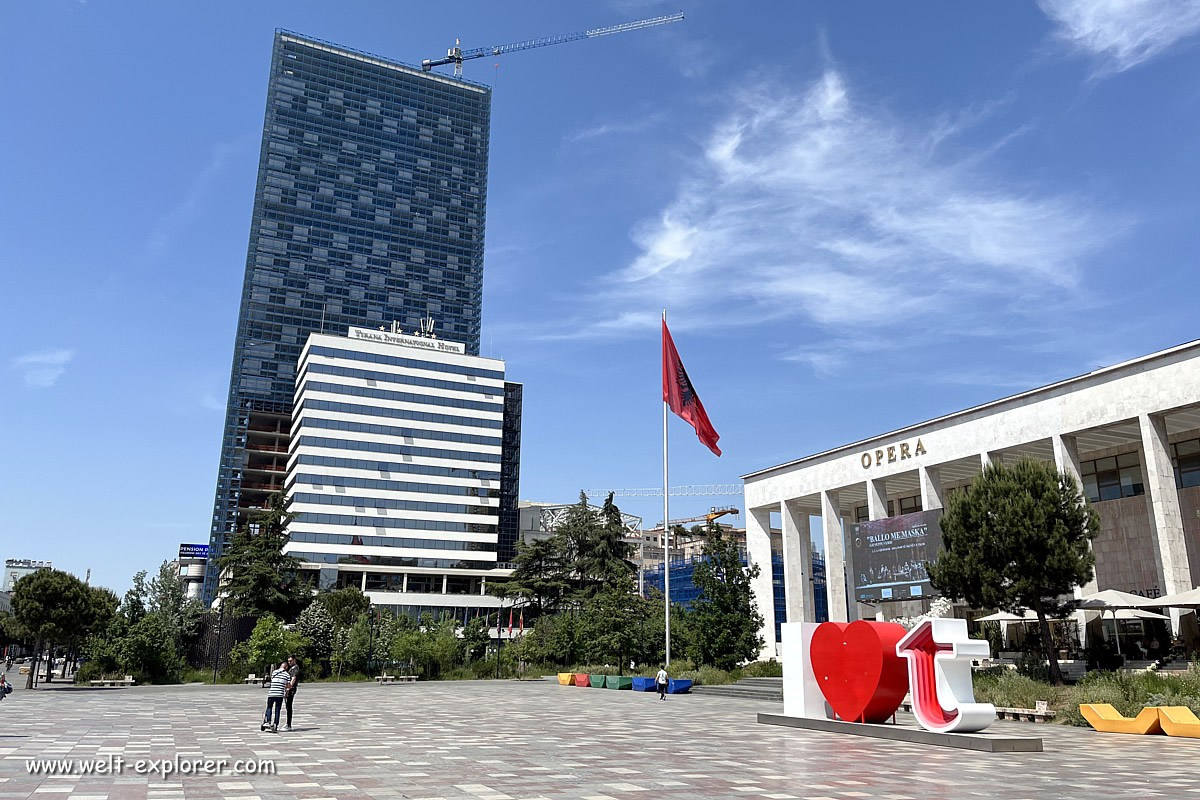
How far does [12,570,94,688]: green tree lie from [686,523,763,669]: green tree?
33750 millimetres

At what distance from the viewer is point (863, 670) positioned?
20.0 metres

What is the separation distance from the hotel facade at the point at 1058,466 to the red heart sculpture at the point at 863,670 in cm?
1664

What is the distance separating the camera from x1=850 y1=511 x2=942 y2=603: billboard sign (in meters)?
39.1

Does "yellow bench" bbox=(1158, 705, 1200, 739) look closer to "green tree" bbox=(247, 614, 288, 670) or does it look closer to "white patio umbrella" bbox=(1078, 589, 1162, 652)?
"white patio umbrella" bbox=(1078, 589, 1162, 652)

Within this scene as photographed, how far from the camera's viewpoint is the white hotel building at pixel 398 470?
349ft

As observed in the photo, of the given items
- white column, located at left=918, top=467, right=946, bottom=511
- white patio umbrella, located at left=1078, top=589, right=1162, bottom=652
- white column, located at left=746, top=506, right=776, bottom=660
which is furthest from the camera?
white column, located at left=746, top=506, right=776, bottom=660

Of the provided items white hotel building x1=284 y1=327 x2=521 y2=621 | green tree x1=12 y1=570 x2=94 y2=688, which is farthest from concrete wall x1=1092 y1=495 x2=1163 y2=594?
white hotel building x1=284 y1=327 x2=521 y2=621

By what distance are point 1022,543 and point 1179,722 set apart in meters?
8.34

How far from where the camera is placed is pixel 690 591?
11706 cm

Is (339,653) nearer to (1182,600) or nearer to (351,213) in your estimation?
(1182,600)

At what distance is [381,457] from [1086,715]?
9905 centimetres

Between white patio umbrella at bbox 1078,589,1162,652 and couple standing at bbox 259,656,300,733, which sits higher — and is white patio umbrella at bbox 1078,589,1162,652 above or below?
above

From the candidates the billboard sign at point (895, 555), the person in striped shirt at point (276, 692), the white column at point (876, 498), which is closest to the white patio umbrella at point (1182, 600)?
the billboard sign at point (895, 555)

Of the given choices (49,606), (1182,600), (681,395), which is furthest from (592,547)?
(1182,600)
